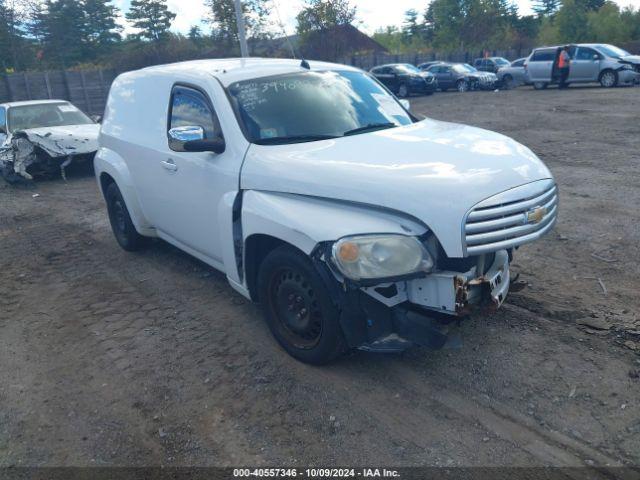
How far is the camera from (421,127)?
174 inches

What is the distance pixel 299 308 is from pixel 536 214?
162 centimetres

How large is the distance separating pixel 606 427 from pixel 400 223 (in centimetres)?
157

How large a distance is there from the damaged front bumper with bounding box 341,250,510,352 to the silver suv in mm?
21886

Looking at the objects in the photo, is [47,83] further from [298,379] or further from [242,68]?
[298,379]

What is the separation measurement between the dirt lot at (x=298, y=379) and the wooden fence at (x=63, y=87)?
66.9 feet

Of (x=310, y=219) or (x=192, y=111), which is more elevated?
(x=192, y=111)

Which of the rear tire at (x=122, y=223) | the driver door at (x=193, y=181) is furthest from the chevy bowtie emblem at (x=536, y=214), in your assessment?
the rear tire at (x=122, y=223)

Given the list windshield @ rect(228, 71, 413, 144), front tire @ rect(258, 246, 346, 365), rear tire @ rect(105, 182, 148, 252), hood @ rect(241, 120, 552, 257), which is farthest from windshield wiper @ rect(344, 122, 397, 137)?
rear tire @ rect(105, 182, 148, 252)

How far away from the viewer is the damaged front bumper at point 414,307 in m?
3.13

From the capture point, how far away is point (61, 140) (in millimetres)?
11062

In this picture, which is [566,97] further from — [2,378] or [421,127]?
[2,378]

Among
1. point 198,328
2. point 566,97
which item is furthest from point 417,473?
point 566,97

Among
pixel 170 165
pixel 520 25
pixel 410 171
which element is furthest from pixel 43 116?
pixel 520 25

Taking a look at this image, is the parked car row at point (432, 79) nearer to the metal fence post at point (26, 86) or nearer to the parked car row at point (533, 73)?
the parked car row at point (533, 73)
